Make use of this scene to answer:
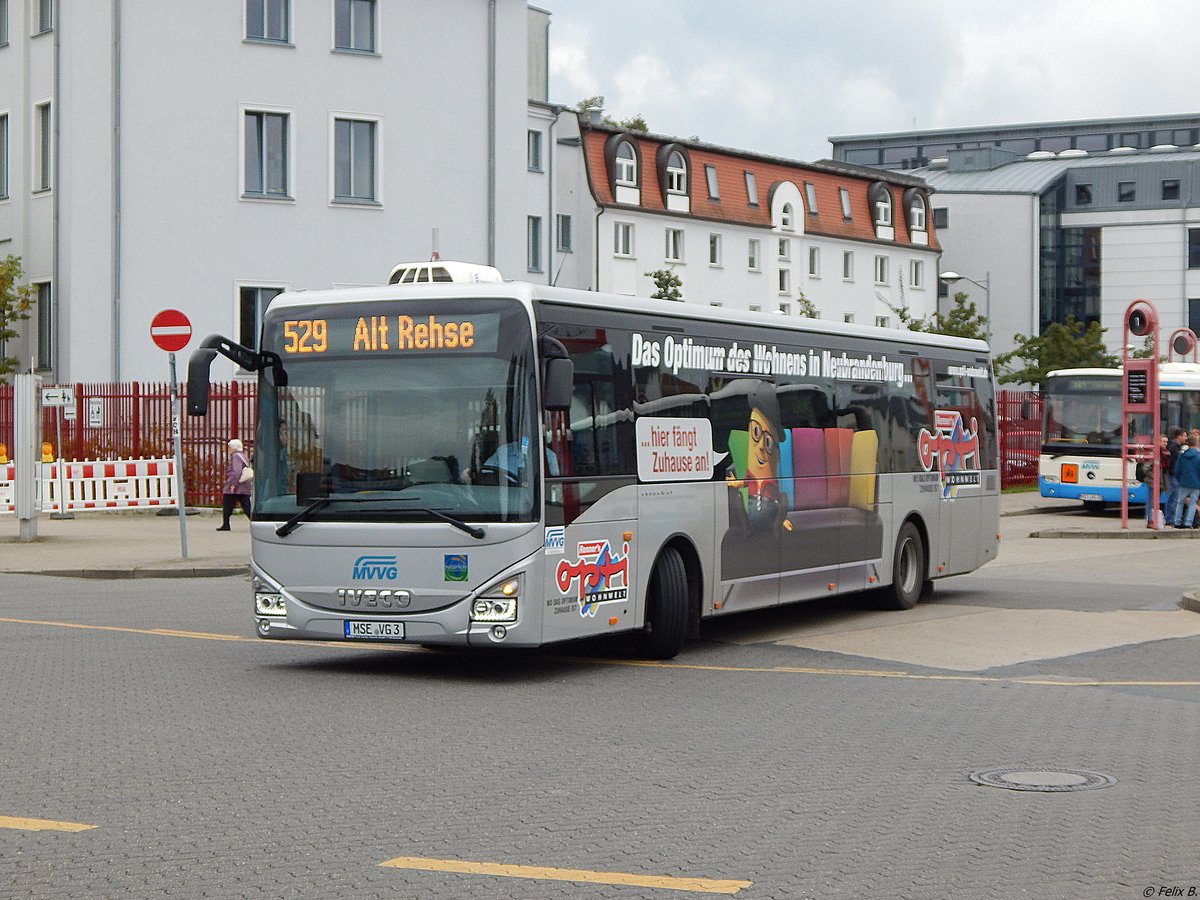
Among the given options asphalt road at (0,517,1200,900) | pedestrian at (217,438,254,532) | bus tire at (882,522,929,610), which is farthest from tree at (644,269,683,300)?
asphalt road at (0,517,1200,900)

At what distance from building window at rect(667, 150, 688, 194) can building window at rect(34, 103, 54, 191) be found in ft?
119

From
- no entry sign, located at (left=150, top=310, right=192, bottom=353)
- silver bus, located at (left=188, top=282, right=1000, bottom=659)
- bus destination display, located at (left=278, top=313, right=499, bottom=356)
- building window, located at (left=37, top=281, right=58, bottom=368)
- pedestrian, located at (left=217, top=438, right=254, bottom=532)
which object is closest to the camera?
silver bus, located at (left=188, top=282, right=1000, bottom=659)

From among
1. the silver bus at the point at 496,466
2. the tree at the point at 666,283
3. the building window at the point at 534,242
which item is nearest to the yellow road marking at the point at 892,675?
the silver bus at the point at 496,466

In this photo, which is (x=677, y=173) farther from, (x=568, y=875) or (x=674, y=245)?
(x=568, y=875)

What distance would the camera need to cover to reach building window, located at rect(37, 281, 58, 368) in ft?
126

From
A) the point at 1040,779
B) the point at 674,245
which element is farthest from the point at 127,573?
the point at 674,245

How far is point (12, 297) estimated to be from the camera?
122ft

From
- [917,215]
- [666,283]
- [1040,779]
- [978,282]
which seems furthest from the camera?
[917,215]

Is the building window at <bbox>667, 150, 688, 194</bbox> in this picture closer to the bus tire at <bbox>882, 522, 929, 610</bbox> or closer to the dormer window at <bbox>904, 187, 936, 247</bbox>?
the dormer window at <bbox>904, 187, 936, 247</bbox>

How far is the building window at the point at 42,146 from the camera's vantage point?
38.5 m

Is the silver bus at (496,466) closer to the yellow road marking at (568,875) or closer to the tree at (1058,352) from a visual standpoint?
the yellow road marking at (568,875)

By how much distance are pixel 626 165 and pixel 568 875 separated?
65043mm

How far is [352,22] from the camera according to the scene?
39.8 m

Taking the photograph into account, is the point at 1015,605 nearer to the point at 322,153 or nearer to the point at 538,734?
the point at 538,734
